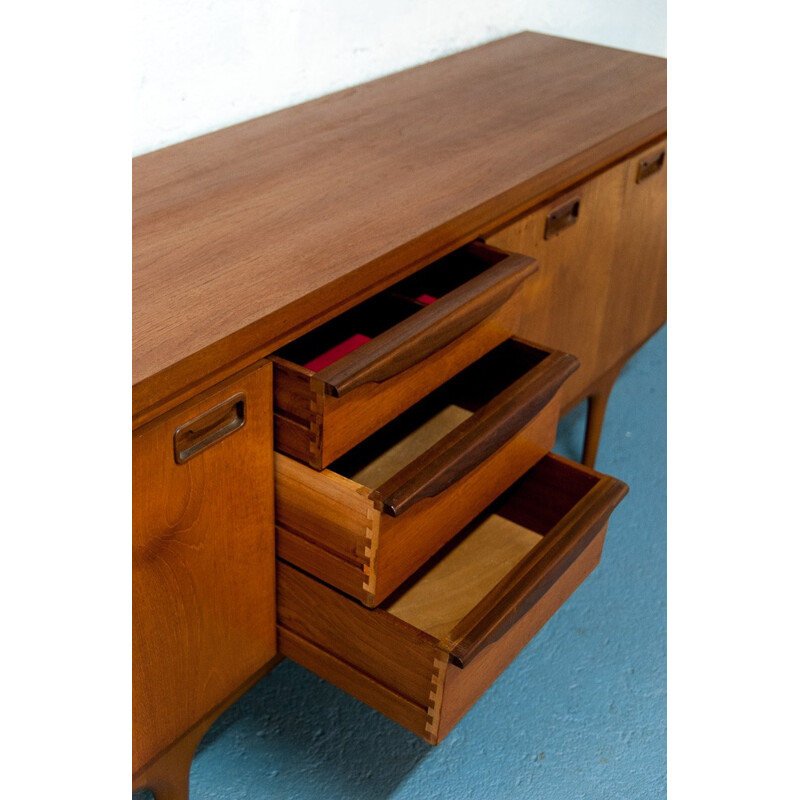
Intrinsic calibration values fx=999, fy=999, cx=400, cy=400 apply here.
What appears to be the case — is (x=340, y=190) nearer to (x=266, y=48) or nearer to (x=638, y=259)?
(x=266, y=48)

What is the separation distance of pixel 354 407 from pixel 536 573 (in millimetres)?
256

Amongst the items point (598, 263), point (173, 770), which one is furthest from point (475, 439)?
point (598, 263)

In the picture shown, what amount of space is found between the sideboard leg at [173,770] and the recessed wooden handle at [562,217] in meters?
0.71

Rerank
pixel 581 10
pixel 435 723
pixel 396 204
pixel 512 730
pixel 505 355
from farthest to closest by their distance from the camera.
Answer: pixel 581 10, pixel 512 730, pixel 505 355, pixel 396 204, pixel 435 723

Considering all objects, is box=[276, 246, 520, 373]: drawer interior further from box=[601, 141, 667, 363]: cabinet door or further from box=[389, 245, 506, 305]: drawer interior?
box=[601, 141, 667, 363]: cabinet door

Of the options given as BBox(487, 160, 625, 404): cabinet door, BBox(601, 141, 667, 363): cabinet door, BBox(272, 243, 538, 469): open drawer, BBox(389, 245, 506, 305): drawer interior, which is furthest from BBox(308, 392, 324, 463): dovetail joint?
BBox(601, 141, 667, 363): cabinet door

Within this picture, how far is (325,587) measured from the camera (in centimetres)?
97

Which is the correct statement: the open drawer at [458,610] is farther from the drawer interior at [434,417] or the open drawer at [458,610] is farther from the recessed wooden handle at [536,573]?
the drawer interior at [434,417]

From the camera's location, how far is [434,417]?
1.23 m

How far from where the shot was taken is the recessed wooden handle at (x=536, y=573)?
91cm

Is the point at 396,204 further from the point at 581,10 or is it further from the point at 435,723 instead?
the point at 581,10

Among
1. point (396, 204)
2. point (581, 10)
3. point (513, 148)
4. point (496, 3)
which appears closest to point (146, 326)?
point (396, 204)

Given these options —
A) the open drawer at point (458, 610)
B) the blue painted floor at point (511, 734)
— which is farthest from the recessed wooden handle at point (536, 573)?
the blue painted floor at point (511, 734)

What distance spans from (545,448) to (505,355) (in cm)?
12
